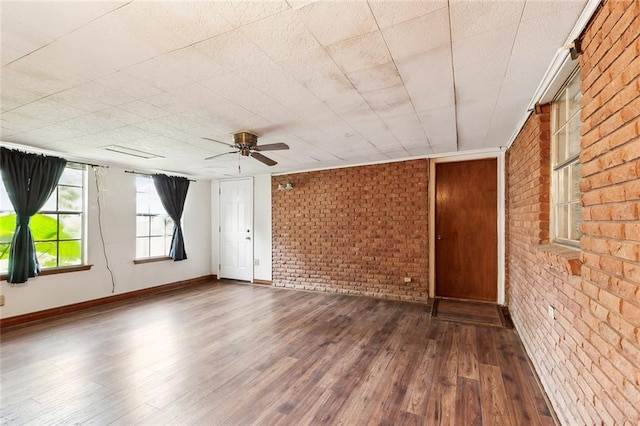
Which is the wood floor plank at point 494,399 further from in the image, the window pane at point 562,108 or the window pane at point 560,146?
the window pane at point 562,108

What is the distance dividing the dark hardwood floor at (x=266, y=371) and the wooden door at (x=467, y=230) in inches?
44.5

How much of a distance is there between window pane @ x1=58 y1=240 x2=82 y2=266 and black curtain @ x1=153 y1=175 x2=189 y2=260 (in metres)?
1.51

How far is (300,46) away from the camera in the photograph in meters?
1.66

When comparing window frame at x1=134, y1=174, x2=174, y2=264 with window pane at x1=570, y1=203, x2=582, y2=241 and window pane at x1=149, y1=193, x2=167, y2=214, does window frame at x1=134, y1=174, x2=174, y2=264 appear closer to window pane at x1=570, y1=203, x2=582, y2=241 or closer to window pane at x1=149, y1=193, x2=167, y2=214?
window pane at x1=149, y1=193, x2=167, y2=214

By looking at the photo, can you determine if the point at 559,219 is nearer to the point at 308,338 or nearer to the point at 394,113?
the point at 394,113

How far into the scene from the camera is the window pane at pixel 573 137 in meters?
2.00

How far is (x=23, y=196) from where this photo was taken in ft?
12.4

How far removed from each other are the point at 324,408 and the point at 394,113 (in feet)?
8.31

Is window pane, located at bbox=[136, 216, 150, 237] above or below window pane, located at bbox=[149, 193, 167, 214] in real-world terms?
below

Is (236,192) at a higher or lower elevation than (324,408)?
higher

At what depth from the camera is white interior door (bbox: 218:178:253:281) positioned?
20.7 feet

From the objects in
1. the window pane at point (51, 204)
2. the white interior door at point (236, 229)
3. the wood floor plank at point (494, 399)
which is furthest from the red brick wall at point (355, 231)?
the window pane at point (51, 204)

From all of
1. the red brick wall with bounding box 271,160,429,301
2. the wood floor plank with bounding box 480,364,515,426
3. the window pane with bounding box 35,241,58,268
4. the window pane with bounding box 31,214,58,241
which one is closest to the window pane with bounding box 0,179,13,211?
the window pane with bounding box 31,214,58,241

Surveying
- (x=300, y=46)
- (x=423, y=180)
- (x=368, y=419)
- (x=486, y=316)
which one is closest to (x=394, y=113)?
(x=300, y=46)
